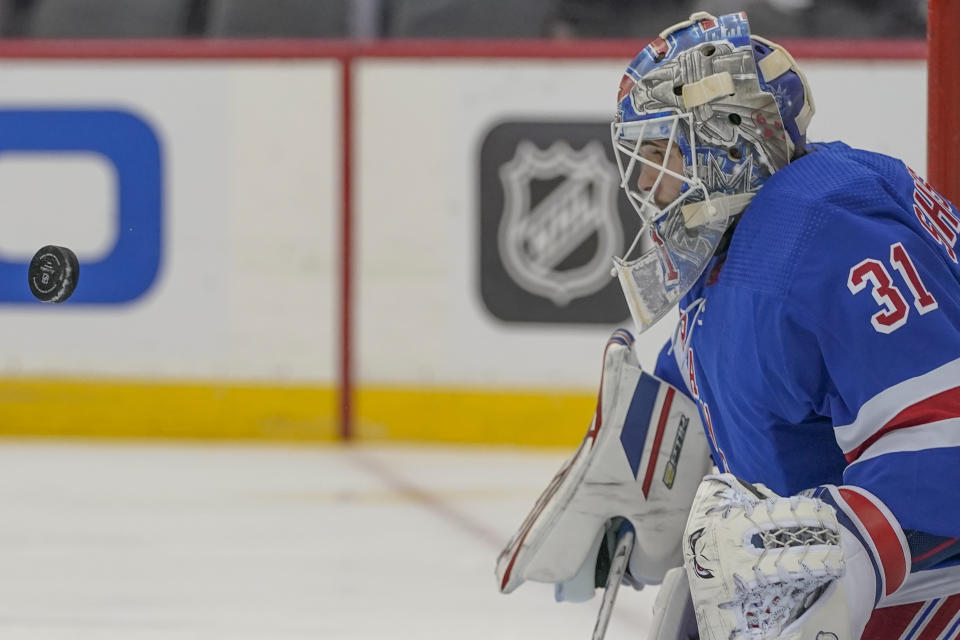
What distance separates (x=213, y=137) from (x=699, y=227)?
304 cm

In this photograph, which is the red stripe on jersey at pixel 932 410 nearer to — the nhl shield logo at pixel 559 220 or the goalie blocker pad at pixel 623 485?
the goalie blocker pad at pixel 623 485

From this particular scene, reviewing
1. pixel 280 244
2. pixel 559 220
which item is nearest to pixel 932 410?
pixel 559 220

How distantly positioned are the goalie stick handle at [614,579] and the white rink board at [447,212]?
2.34 m

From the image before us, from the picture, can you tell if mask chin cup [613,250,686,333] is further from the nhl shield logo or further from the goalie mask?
the nhl shield logo

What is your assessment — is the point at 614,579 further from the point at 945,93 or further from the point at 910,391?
the point at 945,93

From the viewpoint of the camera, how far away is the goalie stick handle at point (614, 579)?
1.96 metres

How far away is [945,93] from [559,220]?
2.40 m

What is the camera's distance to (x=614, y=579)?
197 centimetres

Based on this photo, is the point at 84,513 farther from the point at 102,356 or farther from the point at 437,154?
the point at 437,154

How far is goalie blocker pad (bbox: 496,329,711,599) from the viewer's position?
1942mm

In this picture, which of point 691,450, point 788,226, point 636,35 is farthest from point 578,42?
point 788,226

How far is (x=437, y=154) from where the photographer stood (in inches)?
177

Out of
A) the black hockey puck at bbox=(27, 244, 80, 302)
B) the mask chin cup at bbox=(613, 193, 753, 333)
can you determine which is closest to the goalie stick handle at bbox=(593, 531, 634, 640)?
the mask chin cup at bbox=(613, 193, 753, 333)

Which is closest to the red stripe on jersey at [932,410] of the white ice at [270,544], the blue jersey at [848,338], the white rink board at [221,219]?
the blue jersey at [848,338]
